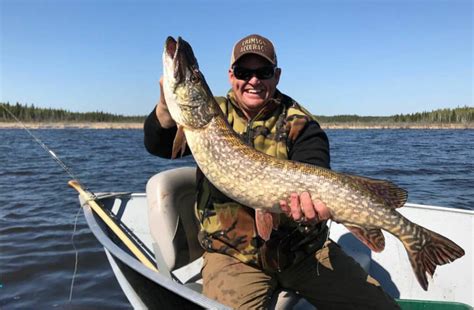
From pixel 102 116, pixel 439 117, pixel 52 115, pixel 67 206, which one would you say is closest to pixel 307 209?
pixel 67 206

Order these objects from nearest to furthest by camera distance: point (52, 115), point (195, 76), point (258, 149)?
point (195, 76)
point (258, 149)
point (52, 115)

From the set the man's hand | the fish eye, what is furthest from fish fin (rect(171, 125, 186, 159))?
the man's hand

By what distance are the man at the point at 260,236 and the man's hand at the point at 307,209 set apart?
225 mm

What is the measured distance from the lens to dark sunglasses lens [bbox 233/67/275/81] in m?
2.96

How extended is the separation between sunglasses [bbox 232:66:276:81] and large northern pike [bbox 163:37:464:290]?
347 millimetres

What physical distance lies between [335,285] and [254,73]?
5.15 feet

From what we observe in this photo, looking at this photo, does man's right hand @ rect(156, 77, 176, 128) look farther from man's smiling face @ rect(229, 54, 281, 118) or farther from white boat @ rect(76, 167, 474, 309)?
white boat @ rect(76, 167, 474, 309)

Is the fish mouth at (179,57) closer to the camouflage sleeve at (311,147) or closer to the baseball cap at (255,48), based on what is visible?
the baseball cap at (255,48)

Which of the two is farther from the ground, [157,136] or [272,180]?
[157,136]

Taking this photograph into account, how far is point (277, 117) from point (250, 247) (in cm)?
95

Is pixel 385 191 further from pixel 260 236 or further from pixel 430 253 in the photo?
pixel 260 236

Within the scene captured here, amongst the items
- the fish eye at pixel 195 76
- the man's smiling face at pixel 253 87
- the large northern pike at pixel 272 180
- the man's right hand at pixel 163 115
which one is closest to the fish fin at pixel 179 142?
the large northern pike at pixel 272 180

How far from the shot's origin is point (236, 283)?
9.00ft

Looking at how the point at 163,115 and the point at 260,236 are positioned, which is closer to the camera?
the point at 260,236
